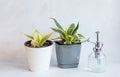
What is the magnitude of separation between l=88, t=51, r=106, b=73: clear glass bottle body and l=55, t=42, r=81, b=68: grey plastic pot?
0.06 m

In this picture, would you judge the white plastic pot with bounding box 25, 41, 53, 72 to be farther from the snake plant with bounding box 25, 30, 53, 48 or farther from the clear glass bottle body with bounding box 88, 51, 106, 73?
the clear glass bottle body with bounding box 88, 51, 106, 73

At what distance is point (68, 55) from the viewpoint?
0.95 meters

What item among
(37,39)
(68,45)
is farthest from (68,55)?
(37,39)

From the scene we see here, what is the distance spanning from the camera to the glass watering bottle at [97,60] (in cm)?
95

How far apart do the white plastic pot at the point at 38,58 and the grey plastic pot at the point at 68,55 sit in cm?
5

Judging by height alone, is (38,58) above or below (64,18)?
below

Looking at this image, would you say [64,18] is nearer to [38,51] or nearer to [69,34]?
[69,34]

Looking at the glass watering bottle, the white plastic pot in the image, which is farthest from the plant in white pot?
the glass watering bottle

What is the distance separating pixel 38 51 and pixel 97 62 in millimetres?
265

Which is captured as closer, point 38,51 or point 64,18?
point 38,51

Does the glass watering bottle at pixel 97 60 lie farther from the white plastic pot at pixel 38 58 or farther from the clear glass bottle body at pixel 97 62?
the white plastic pot at pixel 38 58

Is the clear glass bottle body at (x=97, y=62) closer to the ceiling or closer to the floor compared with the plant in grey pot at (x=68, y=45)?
closer to the floor

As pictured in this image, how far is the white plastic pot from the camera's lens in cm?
91

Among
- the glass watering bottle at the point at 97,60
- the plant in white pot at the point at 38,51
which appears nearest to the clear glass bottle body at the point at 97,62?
the glass watering bottle at the point at 97,60
